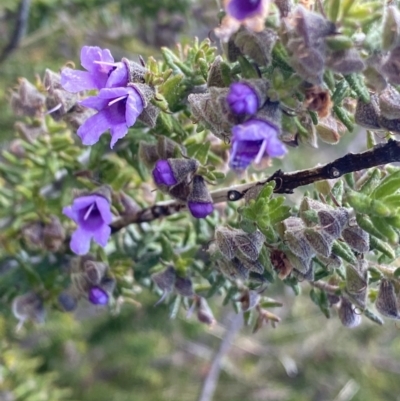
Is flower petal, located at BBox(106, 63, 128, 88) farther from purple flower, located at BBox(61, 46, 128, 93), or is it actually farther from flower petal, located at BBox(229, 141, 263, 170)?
flower petal, located at BBox(229, 141, 263, 170)

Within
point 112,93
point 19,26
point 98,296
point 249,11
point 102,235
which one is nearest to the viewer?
point 249,11

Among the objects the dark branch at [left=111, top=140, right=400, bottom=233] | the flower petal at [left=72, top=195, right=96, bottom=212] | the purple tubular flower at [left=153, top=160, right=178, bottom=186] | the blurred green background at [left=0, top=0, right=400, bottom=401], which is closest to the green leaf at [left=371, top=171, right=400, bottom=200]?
the dark branch at [left=111, top=140, right=400, bottom=233]

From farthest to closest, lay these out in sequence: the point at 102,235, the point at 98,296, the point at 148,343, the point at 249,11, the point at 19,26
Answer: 1. the point at 148,343
2. the point at 19,26
3. the point at 98,296
4. the point at 102,235
5. the point at 249,11

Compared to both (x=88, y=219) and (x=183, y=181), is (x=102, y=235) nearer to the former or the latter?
(x=88, y=219)

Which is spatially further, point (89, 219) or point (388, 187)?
point (89, 219)

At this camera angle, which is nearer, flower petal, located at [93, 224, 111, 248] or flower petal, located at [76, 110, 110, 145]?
flower petal, located at [76, 110, 110, 145]

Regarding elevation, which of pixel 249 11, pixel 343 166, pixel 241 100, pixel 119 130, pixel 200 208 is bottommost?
pixel 200 208

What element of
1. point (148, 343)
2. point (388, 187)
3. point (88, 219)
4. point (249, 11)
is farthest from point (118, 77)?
point (148, 343)

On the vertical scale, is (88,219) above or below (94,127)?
below
